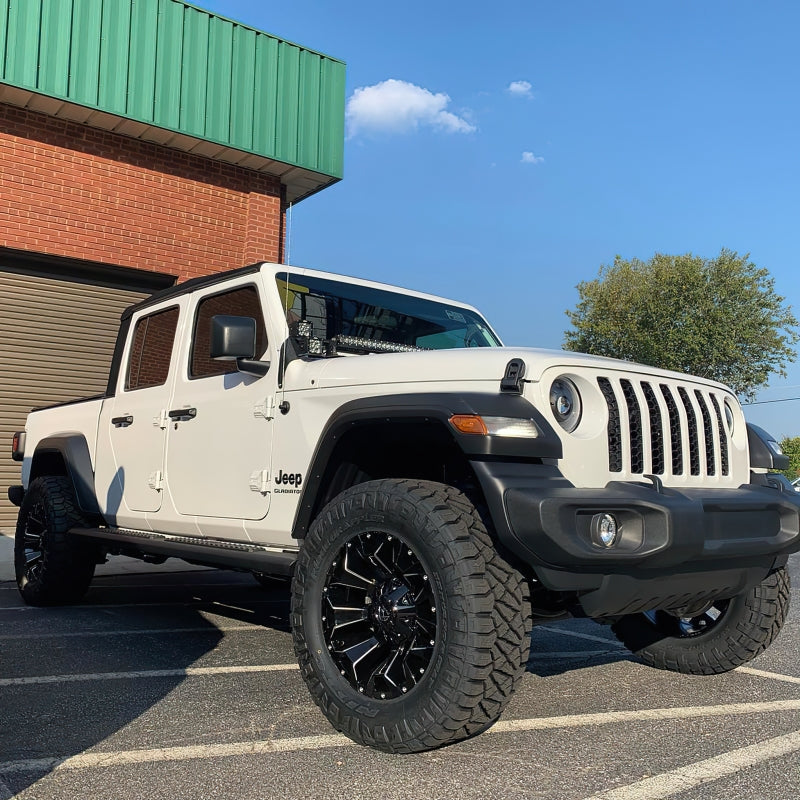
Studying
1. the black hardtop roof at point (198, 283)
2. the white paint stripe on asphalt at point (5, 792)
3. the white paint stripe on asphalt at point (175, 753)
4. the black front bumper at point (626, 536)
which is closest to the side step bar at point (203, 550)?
the white paint stripe on asphalt at point (175, 753)

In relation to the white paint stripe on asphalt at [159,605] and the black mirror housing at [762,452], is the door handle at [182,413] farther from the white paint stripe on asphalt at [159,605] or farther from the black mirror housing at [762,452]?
the black mirror housing at [762,452]

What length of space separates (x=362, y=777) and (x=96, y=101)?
914 centimetres

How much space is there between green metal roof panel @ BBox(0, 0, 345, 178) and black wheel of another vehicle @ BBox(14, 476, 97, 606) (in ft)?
17.8

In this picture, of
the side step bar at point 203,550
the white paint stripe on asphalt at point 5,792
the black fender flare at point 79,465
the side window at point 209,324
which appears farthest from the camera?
the black fender flare at point 79,465

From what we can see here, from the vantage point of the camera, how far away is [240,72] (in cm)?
1111

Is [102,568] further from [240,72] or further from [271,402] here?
[240,72]

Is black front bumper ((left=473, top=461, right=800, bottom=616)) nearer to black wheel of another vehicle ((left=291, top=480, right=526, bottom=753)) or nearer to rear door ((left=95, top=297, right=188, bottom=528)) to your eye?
black wheel of another vehicle ((left=291, top=480, right=526, bottom=753))

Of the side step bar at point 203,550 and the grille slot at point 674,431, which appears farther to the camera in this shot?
the side step bar at point 203,550

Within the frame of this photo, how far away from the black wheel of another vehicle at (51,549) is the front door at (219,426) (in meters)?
1.41

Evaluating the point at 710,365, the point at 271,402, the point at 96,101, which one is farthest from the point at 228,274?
the point at 710,365

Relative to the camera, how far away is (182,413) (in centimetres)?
491

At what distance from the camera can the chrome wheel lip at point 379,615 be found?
3.18m

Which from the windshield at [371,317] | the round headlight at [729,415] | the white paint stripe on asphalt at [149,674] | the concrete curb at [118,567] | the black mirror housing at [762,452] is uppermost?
the windshield at [371,317]

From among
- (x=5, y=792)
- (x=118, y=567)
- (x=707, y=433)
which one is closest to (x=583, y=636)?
(x=707, y=433)
